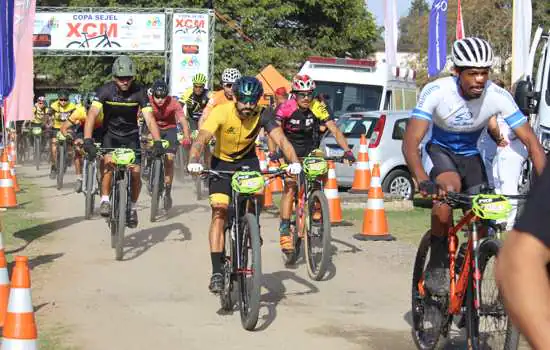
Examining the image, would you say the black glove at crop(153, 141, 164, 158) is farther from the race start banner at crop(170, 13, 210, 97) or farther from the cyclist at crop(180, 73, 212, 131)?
the race start banner at crop(170, 13, 210, 97)

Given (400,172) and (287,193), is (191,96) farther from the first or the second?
(287,193)

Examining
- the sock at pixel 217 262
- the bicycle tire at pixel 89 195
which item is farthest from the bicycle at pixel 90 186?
the sock at pixel 217 262

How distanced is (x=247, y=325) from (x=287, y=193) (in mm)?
3264

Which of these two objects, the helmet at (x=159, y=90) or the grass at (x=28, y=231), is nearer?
the grass at (x=28, y=231)

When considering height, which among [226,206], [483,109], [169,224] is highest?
[483,109]

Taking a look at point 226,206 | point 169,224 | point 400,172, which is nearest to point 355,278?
point 226,206

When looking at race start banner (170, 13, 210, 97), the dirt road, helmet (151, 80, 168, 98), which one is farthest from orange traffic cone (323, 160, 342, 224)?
race start banner (170, 13, 210, 97)

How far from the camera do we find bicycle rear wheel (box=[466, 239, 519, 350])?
Answer: 579 cm

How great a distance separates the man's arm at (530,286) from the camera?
2.17 metres

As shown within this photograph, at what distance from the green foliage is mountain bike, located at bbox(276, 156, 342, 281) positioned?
113 feet

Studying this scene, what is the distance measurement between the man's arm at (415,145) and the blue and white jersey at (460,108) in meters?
0.06

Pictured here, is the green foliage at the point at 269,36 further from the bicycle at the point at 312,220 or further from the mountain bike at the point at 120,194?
the bicycle at the point at 312,220

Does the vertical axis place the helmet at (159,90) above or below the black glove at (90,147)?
above

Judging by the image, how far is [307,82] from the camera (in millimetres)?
11109
